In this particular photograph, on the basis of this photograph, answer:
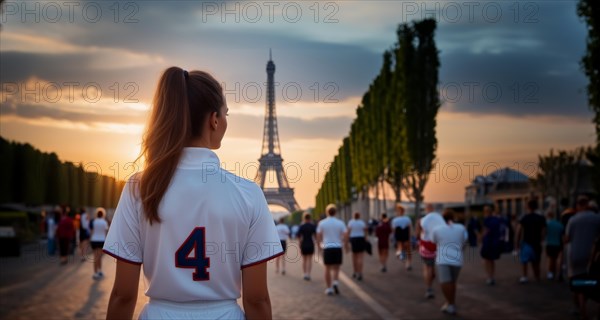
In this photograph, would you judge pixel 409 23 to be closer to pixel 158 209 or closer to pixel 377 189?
pixel 377 189

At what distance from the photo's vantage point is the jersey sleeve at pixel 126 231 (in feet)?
10.3

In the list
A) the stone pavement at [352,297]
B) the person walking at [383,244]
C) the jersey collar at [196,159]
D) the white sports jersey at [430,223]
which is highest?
the jersey collar at [196,159]

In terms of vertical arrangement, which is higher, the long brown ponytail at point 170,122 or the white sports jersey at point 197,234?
the long brown ponytail at point 170,122

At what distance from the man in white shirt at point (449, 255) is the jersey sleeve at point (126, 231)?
11.6 metres

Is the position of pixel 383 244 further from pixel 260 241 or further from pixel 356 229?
pixel 260 241

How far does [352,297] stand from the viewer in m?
17.2

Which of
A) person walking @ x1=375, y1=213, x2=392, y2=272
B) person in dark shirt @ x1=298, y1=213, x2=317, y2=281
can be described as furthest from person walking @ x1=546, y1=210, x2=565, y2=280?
person in dark shirt @ x1=298, y1=213, x2=317, y2=281

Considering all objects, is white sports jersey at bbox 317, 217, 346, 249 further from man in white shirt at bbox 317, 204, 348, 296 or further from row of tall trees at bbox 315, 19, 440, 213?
row of tall trees at bbox 315, 19, 440, 213

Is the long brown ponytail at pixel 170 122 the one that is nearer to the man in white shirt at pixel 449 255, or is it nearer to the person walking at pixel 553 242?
the man in white shirt at pixel 449 255

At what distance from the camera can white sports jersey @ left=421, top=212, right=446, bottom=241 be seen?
642 inches

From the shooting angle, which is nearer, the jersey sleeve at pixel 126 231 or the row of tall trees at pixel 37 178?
the jersey sleeve at pixel 126 231

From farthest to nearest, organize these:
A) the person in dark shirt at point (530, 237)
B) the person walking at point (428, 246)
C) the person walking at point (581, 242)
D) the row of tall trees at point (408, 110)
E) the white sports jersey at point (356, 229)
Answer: the row of tall trees at point (408, 110)
the white sports jersey at point (356, 229)
the person in dark shirt at point (530, 237)
the person walking at point (428, 246)
the person walking at point (581, 242)

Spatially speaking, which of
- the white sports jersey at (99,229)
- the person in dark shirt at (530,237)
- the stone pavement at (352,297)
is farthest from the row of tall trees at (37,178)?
the person in dark shirt at (530,237)

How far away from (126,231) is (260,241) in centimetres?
47
